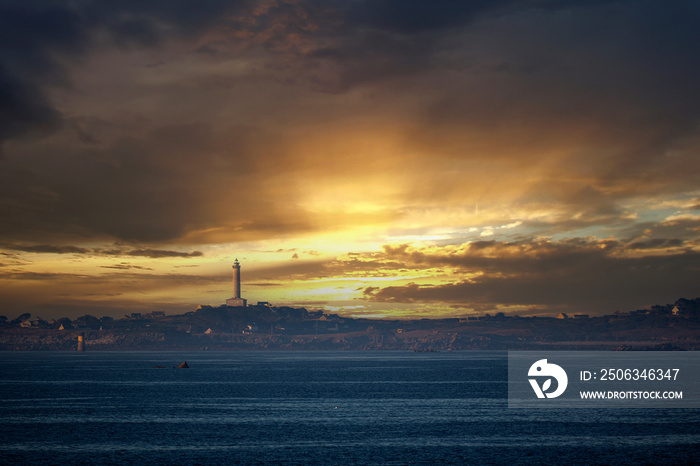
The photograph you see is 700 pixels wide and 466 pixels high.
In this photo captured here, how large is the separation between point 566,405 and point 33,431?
9257 cm

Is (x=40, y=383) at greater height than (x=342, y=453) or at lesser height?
lesser

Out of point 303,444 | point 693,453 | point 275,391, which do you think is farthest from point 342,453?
point 275,391

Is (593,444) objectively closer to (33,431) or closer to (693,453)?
(693,453)

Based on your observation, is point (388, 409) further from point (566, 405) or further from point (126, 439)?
point (126, 439)

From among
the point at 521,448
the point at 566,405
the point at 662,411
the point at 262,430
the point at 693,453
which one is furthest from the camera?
the point at 566,405

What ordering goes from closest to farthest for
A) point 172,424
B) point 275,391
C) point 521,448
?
point 521,448, point 172,424, point 275,391

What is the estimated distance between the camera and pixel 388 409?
107938mm

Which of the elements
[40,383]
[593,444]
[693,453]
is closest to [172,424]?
[593,444]

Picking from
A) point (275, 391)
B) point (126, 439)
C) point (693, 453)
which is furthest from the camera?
point (275, 391)

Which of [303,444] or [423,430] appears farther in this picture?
[423,430]

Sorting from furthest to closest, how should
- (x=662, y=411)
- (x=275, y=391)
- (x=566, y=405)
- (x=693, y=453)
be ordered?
(x=275, y=391) → (x=566, y=405) → (x=662, y=411) → (x=693, y=453)

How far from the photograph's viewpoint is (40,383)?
186625 mm

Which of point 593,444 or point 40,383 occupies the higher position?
point 593,444

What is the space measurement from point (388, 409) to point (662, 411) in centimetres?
4845
